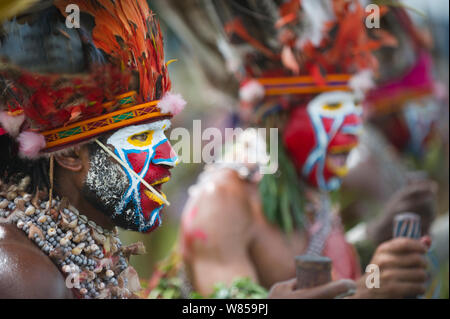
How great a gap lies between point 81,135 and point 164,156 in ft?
0.84

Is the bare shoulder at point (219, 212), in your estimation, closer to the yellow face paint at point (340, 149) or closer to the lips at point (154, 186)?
the yellow face paint at point (340, 149)

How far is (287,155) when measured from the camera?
285cm

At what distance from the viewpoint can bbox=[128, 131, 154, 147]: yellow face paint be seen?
163cm

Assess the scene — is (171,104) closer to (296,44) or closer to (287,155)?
(296,44)

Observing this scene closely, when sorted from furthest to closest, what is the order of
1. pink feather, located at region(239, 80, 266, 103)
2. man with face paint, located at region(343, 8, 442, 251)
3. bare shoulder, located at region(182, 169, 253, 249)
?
man with face paint, located at region(343, 8, 442, 251), pink feather, located at region(239, 80, 266, 103), bare shoulder, located at region(182, 169, 253, 249)

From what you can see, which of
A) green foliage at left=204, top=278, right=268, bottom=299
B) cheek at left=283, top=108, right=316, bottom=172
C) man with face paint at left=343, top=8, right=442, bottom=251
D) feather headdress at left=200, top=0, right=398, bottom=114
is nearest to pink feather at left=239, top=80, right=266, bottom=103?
feather headdress at left=200, top=0, right=398, bottom=114

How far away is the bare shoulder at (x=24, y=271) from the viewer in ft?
4.68

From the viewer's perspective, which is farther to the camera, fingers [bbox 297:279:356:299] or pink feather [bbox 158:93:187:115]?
fingers [bbox 297:279:356:299]

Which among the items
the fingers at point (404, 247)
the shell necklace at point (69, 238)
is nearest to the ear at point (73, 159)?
the shell necklace at point (69, 238)

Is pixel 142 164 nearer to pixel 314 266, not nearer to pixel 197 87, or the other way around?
pixel 314 266

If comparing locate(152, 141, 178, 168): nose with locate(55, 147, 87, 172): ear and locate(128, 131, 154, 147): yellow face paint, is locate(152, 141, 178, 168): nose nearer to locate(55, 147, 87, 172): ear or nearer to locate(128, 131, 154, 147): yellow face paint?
locate(128, 131, 154, 147): yellow face paint

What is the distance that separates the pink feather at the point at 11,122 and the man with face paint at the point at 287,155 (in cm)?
109

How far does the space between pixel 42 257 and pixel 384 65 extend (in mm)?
3335
